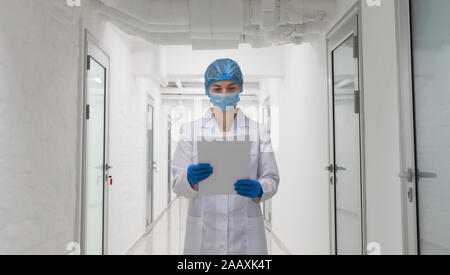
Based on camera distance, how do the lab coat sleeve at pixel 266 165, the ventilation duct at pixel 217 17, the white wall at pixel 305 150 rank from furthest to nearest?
the white wall at pixel 305 150 → the ventilation duct at pixel 217 17 → the lab coat sleeve at pixel 266 165

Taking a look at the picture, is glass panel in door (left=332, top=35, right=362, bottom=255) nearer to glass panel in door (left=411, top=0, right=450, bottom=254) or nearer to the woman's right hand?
glass panel in door (left=411, top=0, right=450, bottom=254)

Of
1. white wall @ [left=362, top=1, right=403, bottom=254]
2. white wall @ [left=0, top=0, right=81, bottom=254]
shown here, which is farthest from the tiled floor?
white wall @ [left=362, top=1, right=403, bottom=254]

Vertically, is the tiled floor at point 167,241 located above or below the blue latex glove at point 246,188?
below

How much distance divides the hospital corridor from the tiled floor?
0.18 meters

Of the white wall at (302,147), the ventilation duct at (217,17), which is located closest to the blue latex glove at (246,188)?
the ventilation duct at (217,17)

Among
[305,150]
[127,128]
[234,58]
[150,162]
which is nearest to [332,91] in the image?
[305,150]

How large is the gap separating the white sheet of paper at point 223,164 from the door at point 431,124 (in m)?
0.82

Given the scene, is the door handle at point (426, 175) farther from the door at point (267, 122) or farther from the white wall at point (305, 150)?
the door at point (267, 122)

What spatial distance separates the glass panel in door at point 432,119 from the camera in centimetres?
142

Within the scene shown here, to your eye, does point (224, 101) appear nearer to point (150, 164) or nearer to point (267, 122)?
point (267, 122)

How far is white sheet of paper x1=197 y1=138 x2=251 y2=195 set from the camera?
156 cm

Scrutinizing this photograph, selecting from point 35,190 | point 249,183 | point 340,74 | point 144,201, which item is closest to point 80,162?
point 35,190

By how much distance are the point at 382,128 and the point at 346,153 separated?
62cm

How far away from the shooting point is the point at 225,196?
5.49ft
